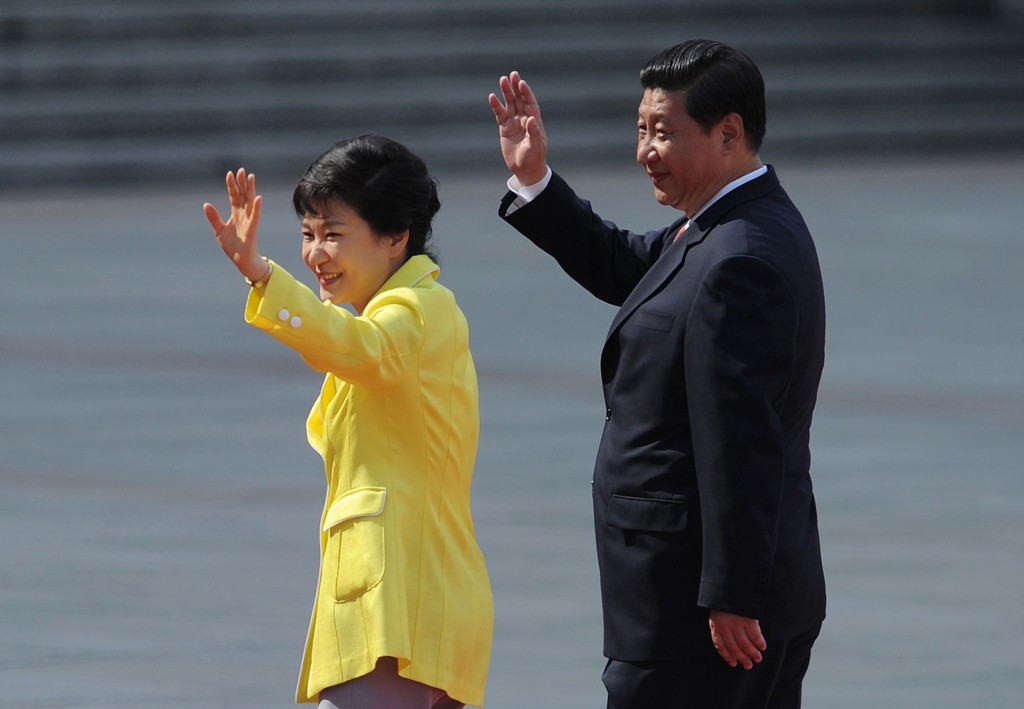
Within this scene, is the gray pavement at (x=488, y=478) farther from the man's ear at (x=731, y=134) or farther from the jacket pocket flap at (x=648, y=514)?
the man's ear at (x=731, y=134)

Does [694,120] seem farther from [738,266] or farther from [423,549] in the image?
[423,549]

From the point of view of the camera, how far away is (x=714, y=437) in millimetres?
2867

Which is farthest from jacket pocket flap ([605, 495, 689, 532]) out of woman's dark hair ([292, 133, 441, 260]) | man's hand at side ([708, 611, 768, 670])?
woman's dark hair ([292, 133, 441, 260])

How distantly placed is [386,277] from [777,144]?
15534mm

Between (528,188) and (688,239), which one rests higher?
(528,188)

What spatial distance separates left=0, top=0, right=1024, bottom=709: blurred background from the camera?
5.18 m

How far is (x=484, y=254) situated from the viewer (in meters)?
13.1

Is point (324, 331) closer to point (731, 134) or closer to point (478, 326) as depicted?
point (731, 134)

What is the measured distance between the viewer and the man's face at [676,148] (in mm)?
3010

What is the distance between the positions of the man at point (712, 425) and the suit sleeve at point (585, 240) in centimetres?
37

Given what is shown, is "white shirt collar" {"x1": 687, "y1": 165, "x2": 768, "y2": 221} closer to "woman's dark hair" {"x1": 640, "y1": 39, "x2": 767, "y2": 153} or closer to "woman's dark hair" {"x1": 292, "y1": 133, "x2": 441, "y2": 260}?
"woman's dark hair" {"x1": 640, "y1": 39, "x2": 767, "y2": 153}

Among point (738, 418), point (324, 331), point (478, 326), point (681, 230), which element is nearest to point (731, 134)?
point (681, 230)

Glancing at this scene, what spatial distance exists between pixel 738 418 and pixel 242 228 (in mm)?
813

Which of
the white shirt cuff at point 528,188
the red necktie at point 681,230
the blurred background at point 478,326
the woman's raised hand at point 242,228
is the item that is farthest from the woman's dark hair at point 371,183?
the blurred background at point 478,326
